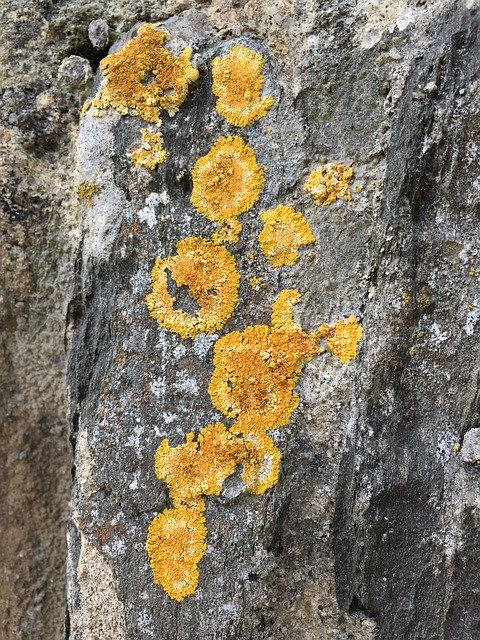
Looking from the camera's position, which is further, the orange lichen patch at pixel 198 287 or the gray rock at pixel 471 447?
the orange lichen patch at pixel 198 287

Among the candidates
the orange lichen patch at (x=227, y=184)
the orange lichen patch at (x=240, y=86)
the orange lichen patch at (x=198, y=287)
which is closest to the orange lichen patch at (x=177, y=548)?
the orange lichen patch at (x=198, y=287)

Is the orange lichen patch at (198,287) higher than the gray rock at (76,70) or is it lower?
lower

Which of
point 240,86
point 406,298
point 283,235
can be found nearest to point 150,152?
point 240,86

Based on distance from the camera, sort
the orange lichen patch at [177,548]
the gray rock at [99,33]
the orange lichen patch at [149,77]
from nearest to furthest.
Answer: the orange lichen patch at [177,548]
the orange lichen patch at [149,77]
the gray rock at [99,33]

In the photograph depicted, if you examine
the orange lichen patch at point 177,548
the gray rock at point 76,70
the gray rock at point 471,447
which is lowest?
the orange lichen patch at point 177,548

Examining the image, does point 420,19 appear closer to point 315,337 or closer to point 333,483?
point 315,337

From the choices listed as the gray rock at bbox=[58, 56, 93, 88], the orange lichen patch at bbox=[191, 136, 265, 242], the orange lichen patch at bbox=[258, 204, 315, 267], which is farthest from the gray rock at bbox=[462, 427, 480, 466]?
the gray rock at bbox=[58, 56, 93, 88]

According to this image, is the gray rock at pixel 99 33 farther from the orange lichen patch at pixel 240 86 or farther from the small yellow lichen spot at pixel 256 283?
the small yellow lichen spot at pixel 256 283
